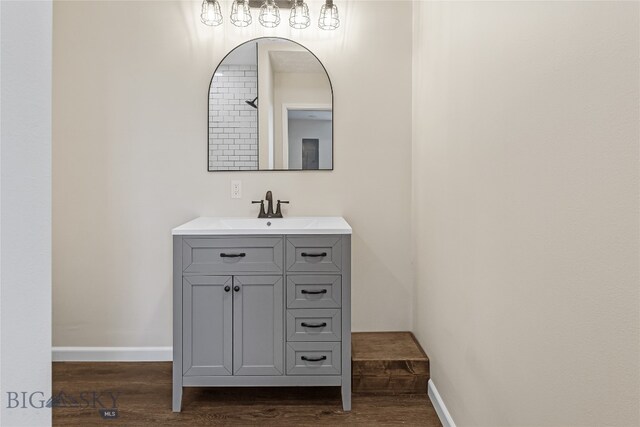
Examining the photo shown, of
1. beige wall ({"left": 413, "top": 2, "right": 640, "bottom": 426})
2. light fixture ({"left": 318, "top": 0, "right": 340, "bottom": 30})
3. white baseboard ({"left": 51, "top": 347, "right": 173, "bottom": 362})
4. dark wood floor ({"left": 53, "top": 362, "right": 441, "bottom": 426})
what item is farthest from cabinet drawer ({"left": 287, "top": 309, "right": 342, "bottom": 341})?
light fixture ({"left": 318, "top": 0, "right": 340, "bottom": 30})

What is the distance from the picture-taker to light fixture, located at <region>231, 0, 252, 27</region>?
2.53m

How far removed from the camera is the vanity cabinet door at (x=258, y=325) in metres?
2.03

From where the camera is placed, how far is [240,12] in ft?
8.31

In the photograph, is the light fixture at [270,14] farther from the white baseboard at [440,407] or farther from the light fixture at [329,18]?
the white baseboard at [440,407]

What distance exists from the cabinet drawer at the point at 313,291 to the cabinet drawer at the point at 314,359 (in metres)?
0.20

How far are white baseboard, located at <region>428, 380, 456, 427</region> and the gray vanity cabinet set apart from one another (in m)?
0.45

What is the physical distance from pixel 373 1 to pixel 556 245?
6.97ft

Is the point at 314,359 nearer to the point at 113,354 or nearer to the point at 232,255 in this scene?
the point at 232,255

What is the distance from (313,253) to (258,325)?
446 millimetres

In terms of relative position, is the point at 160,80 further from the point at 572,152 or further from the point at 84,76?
the point at 572,152

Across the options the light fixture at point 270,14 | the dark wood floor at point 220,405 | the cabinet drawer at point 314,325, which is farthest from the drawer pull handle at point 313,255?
the light fixture at point 270,14

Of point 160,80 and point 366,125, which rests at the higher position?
point 160,80

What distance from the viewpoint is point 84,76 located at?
257 centimetres
